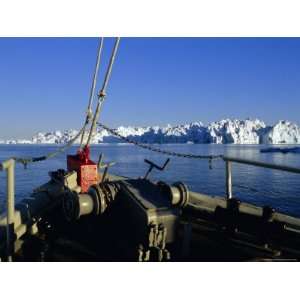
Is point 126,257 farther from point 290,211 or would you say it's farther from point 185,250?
point 290,211

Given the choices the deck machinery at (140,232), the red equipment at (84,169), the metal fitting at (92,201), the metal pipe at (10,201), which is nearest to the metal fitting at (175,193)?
the deck machinery at (140,232)

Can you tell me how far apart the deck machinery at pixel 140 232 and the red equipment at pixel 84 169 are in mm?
2484

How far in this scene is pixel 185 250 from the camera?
184 inches

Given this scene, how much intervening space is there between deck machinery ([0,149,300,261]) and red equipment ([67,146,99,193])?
8.15ft

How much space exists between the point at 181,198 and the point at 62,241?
1.89 m

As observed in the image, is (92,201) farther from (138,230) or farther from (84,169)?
(84,169)

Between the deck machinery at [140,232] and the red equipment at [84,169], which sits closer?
the deck machinery at [140,232]

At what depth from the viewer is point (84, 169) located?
8.48 metres

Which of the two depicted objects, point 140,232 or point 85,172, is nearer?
point 140,232

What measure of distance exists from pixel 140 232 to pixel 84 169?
419cm

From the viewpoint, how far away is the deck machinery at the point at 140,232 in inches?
179

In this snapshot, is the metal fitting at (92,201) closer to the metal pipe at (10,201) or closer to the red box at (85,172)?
the metal pipe at (10,201)

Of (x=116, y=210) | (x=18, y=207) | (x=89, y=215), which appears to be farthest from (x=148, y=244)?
(x=18, y=207)

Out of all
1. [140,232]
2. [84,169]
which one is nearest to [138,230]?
[140,232]
